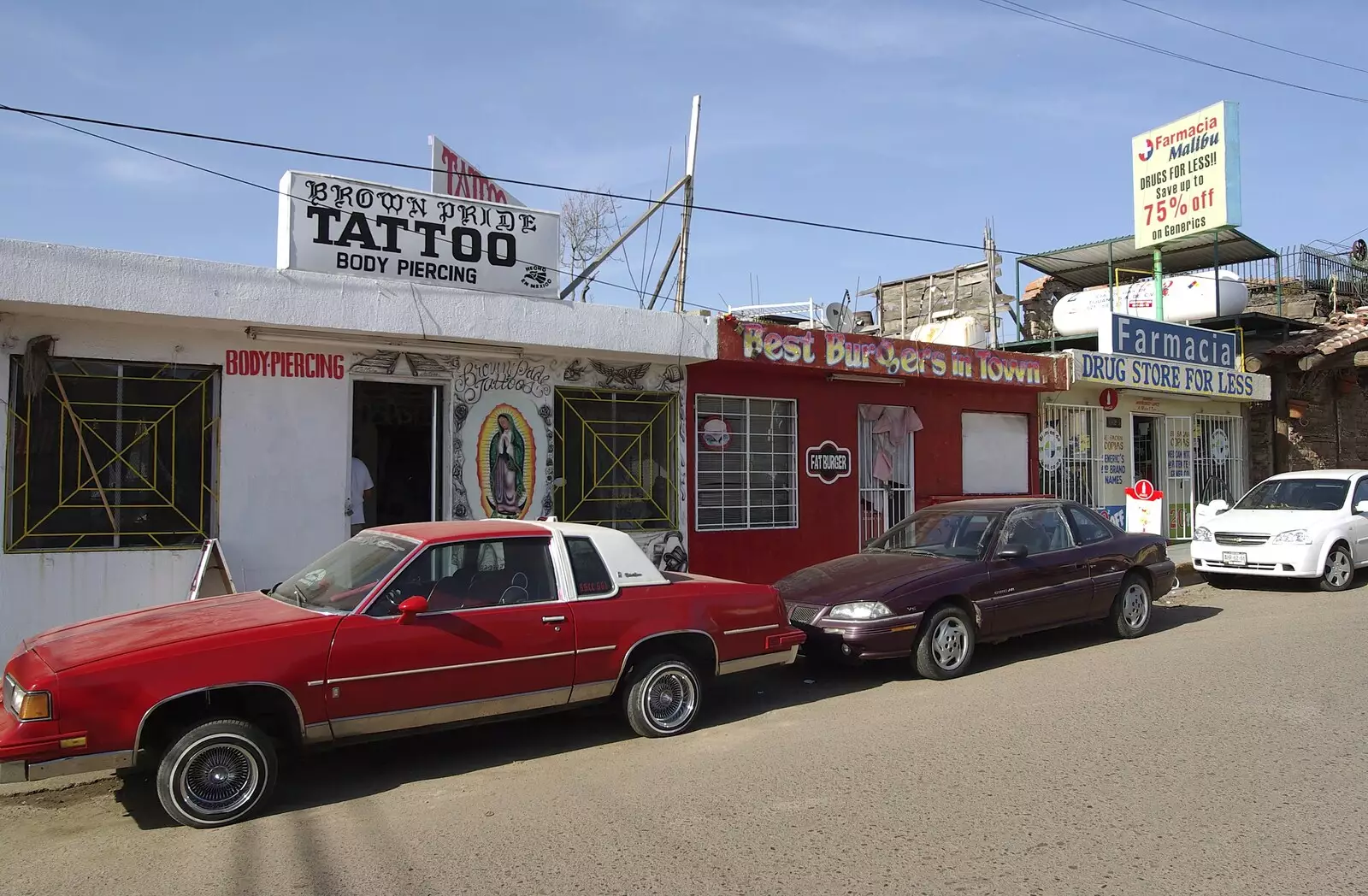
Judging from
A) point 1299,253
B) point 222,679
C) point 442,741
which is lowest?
point 442,741

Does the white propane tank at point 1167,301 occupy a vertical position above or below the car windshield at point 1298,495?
above

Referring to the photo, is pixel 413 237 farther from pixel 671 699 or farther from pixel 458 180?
pixel 671 699

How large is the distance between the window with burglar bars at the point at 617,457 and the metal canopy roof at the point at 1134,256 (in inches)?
479

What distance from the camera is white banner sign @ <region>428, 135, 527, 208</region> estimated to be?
34.9 feet

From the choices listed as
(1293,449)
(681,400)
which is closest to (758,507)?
(681,400)

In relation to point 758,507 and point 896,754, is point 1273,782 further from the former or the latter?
point 758,507

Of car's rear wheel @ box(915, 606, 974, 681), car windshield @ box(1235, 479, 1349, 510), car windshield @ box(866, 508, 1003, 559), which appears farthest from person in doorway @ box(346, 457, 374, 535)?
car windshield @ box(1235, 479, 1349, 510)

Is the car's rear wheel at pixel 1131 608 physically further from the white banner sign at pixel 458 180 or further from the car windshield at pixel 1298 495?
the white banner sign at pixel 458 180

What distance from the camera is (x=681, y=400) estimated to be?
11.4 meters

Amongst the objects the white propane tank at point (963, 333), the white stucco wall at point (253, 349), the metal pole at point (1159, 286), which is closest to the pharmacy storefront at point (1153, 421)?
the metal pole at point (1159, 286)

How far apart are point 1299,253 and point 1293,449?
24.3ft

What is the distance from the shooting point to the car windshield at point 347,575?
18.2 ft

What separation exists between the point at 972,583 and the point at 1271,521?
681 centimetres

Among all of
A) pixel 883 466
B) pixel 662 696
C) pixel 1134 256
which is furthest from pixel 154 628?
pixel 1134 256
